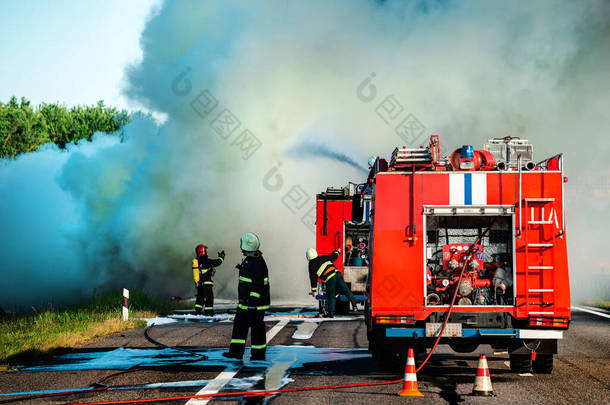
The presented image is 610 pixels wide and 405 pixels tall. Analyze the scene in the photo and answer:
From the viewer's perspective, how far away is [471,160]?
10219 mm

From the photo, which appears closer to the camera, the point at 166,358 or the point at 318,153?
the point at 166,358

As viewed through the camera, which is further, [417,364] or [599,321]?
[599,321]

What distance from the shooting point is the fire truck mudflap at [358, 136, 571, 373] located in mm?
9805

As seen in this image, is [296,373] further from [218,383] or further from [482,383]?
[482,383]

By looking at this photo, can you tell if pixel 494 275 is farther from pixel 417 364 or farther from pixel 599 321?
pixel 599 321

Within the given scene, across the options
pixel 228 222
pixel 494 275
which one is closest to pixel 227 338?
pixel 494 275

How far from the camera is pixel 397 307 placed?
9.90 meters

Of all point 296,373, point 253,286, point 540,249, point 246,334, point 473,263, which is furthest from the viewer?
point 253,286

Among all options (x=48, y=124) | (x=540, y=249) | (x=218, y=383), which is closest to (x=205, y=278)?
(x=218, y=383)

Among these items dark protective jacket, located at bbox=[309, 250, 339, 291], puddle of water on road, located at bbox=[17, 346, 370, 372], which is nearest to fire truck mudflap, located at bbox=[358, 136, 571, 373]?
puddle of water on road, located at bbox=[17, 346, 370, 372]

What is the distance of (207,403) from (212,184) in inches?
993

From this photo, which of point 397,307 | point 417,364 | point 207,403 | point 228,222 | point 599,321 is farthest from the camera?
point 228,222

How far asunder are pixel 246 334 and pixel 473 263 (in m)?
3.30

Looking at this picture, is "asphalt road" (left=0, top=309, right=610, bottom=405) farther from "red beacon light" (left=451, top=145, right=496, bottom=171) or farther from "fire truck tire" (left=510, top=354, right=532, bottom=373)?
"red beacon light" (left=451, top=145, right=496, bottom=171)
